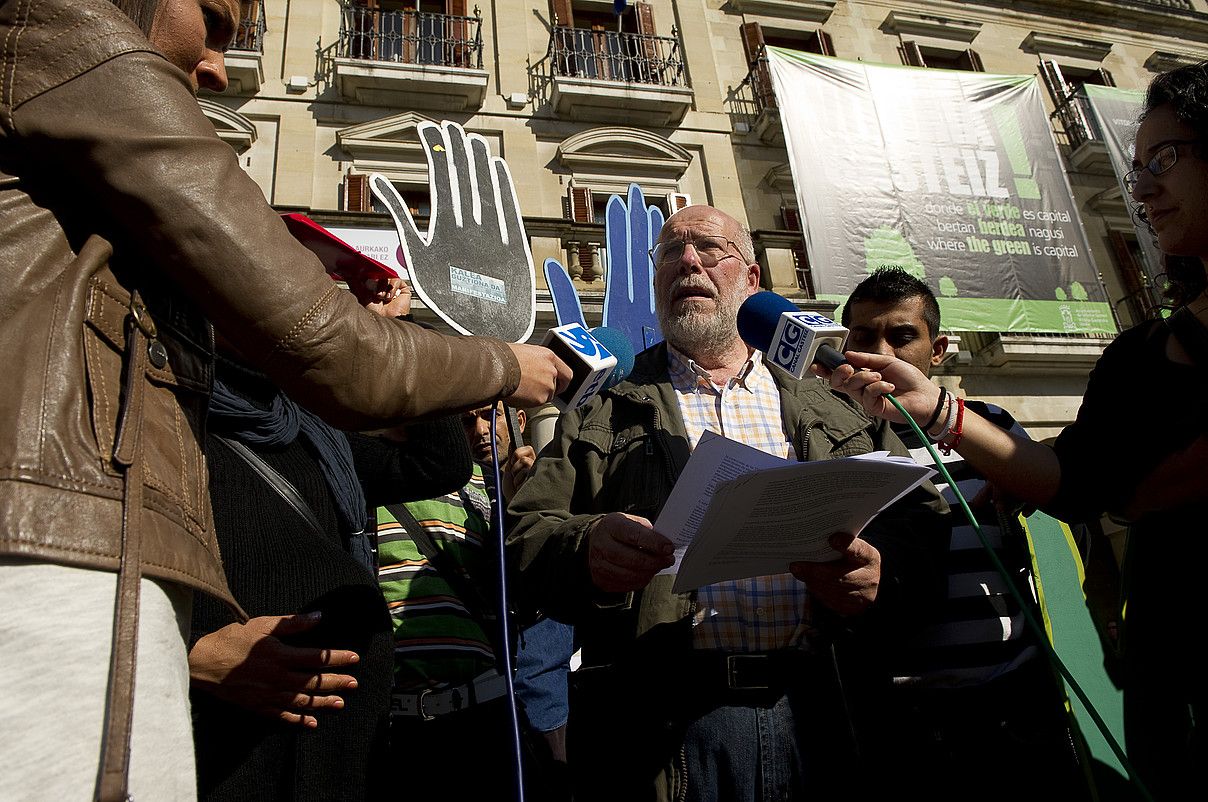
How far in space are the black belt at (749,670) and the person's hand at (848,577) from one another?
174 mm

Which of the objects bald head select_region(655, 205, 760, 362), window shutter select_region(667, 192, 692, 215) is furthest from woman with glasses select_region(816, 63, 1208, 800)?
window shutter select_region(667, 192, 692, 215)

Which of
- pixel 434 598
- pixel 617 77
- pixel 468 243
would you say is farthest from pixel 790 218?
pixel 434 598

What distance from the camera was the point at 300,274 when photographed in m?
0.95

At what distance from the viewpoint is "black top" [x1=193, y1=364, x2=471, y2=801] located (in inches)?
50.4

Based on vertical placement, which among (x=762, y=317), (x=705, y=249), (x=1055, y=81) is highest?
(x=1055, y=81)

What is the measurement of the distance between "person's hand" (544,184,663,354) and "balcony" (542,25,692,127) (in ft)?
13.7

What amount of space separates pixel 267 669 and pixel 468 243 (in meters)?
3.05

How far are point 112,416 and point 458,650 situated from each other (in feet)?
5.93

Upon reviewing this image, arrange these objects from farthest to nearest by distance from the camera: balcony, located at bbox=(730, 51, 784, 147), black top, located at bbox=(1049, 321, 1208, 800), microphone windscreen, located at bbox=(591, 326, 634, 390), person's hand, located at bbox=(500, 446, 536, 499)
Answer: balcony, located at bbox=(730, 51, 784, 147), person's hand, located at bbox=(500, 446, 536, 499), microphone windscreen, located at bbox=(591, 326, 634, 390), black top, located at bbox=(1049, 321, 1208, 800)

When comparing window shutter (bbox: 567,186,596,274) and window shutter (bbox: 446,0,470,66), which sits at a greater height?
window shutter (bbox: 446,0,470,66)

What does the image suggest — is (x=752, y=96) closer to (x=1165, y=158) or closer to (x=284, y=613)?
(x=1165, y=158)

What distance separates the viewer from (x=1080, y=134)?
1198 cm

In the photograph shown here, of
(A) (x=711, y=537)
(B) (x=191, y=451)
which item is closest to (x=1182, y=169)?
(A) (x=711, y=537)

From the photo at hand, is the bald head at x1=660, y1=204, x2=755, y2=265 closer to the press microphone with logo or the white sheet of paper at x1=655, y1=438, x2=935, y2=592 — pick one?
the press microphone with logo
